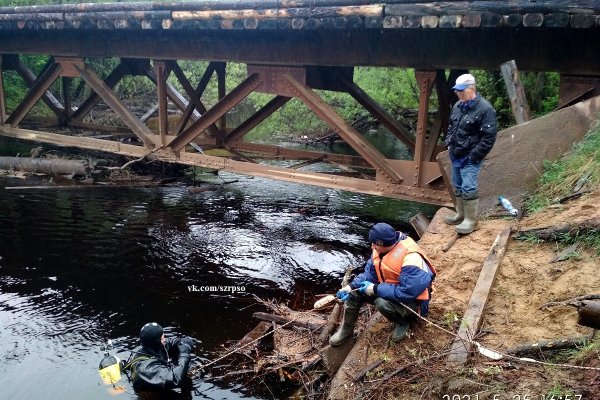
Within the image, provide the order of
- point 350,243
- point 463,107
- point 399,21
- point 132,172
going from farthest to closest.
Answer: point 132,172 → point 350,243 → point 399,21 → point 463,107

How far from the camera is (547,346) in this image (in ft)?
11.6

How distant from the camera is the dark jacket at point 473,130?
5.46 m

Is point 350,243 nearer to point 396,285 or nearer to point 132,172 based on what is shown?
point 396,285

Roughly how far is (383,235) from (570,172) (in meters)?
3.26

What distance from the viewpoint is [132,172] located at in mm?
13117

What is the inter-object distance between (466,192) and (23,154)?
46.4ft

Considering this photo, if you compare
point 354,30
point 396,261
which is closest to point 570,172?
point 396,261

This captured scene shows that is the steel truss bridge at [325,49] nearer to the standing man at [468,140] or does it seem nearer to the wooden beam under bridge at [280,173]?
the wooden beam under bridge at [280,173]

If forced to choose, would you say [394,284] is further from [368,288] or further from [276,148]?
[276,148]

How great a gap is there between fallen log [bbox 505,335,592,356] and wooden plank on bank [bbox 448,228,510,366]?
319mm

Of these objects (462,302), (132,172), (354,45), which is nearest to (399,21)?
(354,45)

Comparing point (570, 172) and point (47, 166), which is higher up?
point (570, 172)

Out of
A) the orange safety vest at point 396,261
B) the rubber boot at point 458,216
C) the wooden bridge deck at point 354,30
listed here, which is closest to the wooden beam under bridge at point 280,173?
the rubber boot at point 458,216

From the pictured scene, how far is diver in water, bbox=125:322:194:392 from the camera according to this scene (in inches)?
202
